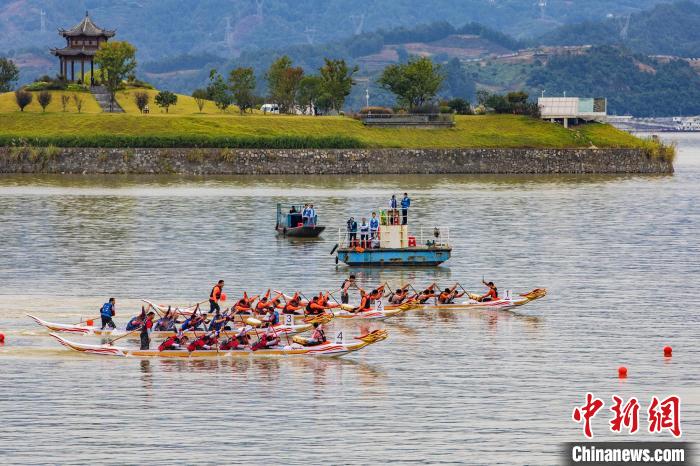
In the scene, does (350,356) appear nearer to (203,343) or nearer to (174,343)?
(203,343)

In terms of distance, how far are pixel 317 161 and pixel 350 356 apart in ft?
373

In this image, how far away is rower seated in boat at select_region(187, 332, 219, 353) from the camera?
5381cm

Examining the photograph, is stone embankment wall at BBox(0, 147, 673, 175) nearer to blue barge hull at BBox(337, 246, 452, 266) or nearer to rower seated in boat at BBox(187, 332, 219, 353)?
blue barge hull at BBox(337, 246, 452, 266)

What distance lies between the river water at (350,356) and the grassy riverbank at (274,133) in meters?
50.6

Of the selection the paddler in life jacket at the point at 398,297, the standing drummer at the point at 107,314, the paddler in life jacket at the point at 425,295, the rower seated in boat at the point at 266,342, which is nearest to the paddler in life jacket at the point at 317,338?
the rower seated in boat at the point at 266,342

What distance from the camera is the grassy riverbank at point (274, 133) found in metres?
163

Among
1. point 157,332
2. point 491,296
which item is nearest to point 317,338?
point 157,332

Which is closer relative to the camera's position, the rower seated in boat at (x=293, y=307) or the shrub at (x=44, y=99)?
the rower seated in boat at (x=293, y=307)

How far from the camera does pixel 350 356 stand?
54.6m

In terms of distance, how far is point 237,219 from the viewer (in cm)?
10962

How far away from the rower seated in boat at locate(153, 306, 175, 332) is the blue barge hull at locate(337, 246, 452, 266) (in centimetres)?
2252

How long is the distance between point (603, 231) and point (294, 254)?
93.7 ft

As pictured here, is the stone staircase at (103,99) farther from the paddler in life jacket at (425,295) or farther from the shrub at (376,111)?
the paddler in life jacket at (425,295)

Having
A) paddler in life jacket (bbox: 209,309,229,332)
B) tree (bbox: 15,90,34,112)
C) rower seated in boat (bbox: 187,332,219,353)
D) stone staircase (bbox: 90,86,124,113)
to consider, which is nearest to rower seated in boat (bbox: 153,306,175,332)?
paddler in life jacket (bbox: 209,309,229,332)
